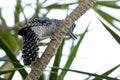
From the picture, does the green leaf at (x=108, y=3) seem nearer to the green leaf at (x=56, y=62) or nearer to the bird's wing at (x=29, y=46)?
the green leaf at (x=56, y=62)

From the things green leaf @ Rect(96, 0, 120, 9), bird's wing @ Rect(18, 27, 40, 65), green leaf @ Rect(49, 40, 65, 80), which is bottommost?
bird's wing @ Rect(18, 27, 40, 65)

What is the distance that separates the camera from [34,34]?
96 centimetres

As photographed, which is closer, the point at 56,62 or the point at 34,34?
the point at 34,34

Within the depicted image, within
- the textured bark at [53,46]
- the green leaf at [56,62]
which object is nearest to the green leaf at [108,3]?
the green leaf at [56,62]

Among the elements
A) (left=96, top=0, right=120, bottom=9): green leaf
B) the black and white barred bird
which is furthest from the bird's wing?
(left=96, top=0, right=120, bottom=9): green leaf

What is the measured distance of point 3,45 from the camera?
1.07m

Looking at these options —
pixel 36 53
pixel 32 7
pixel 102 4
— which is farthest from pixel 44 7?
pixel 36 53

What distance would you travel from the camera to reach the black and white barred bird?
92cm

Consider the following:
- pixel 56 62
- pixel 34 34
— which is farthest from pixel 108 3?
pixel 34 34

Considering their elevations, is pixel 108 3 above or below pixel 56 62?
above

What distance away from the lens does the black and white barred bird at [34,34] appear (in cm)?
92

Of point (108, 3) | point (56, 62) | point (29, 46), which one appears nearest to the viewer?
point (29, 46)

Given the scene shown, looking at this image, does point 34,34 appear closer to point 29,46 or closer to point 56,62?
point 29,46

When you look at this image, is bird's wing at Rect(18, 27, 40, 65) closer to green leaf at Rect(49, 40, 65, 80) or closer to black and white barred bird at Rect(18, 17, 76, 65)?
black and white barred bird at Rect(18, 17, 76, 65)
